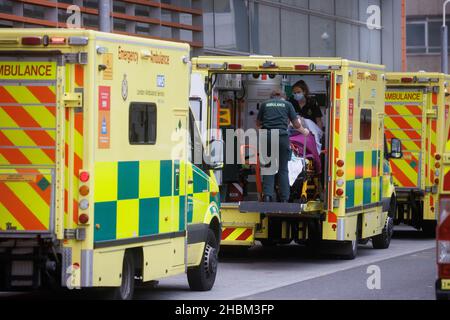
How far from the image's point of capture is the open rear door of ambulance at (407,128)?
21750mm

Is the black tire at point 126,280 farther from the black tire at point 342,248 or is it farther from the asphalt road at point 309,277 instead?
the black tire at point 342,248

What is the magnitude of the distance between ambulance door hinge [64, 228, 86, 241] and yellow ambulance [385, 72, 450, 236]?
1171cm

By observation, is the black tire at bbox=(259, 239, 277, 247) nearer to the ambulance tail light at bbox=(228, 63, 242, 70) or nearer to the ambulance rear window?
the ambulance tail light at bbox=(228, 63, 242, 70)

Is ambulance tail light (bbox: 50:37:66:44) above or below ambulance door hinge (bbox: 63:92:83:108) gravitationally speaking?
above

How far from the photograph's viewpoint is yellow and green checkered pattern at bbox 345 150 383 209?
56.4 feet

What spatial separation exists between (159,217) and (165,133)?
84 cm

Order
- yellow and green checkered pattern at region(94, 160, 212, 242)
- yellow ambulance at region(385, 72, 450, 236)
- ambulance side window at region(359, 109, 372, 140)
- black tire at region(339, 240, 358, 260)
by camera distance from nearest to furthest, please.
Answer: yellow and green checkered pattern at region(94, 160, 212, 242) → ambulance side window at region(359, 109, 372, 140) → black tire at region(339, 240, 358, 260) → yellow ambulance at region(385, 72, 450, 236)

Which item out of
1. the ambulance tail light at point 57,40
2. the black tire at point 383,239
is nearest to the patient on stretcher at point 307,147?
the black tire at point 383,239

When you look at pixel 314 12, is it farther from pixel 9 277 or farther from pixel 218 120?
pixel 9 277

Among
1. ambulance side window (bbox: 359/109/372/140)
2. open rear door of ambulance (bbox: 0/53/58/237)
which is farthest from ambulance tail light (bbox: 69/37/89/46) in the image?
ambulance side window (bbox: 359/109/372/140)

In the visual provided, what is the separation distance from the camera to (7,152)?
11031 millimetres

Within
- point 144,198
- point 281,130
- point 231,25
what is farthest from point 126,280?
point 231,25

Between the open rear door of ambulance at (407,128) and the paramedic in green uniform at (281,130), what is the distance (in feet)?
17.5

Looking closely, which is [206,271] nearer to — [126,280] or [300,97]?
[126,280]
